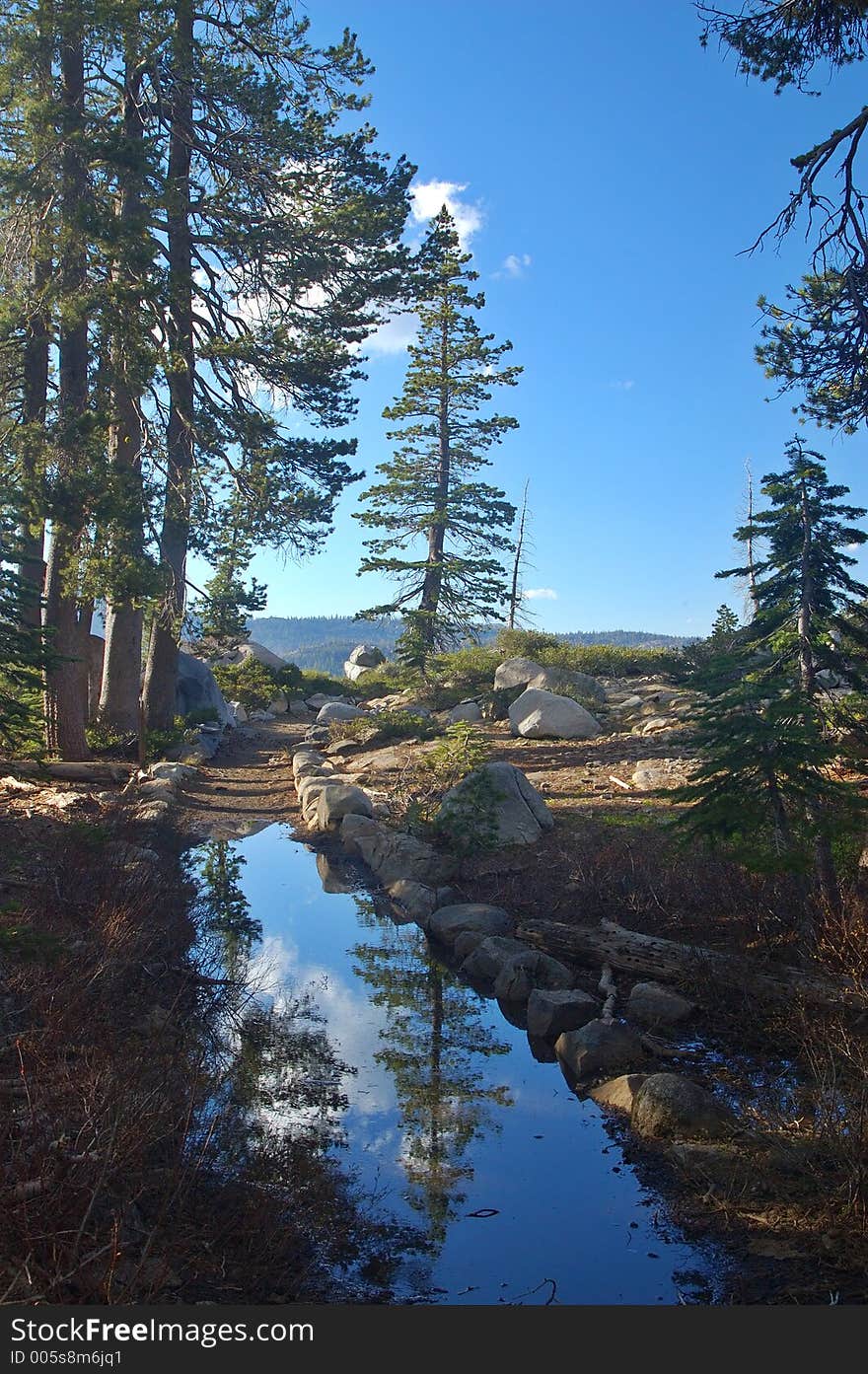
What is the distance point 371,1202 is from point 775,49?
9284mm

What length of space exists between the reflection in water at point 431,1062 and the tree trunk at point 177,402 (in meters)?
9.67

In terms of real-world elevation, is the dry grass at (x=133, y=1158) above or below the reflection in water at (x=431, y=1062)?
above

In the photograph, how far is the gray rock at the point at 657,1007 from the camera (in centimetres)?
703

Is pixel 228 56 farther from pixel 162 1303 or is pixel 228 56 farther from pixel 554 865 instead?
pixel 162 1303

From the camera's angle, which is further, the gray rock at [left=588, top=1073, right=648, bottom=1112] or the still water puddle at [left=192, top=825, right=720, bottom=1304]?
the gray rock at [left=588, top=1073, right=648, bottom=1112]

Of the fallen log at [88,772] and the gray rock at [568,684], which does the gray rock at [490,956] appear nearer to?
the fallen log at [88,772]

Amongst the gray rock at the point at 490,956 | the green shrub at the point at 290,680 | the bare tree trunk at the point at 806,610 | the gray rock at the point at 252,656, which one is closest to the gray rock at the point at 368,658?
Result: the gray rock at the point at 252,656

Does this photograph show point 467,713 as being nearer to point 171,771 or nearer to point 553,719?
point 553,719

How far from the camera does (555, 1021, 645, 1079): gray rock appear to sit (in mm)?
6379

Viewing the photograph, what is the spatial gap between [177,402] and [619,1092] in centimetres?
1555

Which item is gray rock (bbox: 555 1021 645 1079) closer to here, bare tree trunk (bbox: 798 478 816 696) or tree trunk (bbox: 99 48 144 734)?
bare tree trunk (bbox: 798 478 816 696)

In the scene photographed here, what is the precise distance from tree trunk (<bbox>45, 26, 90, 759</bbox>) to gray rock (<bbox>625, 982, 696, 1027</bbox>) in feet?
32.6

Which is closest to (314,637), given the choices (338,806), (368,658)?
(368,658)

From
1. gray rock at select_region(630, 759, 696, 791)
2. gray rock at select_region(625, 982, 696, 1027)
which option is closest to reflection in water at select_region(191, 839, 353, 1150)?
gray rock at select_region(625, 982, 696, 1027)
